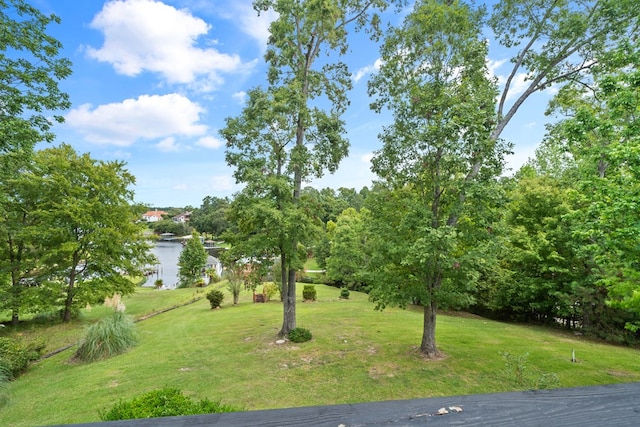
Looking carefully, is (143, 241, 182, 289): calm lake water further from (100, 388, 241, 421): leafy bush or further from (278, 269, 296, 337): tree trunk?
(100, 388, 241, 421): leafy bush

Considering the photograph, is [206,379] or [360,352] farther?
[360,352]

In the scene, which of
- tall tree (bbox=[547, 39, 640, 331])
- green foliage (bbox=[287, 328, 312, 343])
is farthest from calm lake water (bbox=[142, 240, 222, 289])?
tall tree (bbox=[547, 39, 640, 331])

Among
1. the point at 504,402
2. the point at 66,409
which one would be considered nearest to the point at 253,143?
the point at 66,409

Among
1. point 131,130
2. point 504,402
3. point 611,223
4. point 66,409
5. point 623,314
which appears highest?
point 131,130

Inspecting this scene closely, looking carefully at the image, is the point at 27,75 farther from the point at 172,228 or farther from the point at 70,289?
the point at 172,228

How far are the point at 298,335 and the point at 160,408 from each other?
7.69m

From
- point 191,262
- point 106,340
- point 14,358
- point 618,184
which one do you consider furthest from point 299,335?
point 191,262

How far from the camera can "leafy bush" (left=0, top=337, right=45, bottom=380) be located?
8.41m

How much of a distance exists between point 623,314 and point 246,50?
18.4 metres

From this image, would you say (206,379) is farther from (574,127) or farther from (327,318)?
(574,127)

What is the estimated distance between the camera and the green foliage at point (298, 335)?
10.6 metres

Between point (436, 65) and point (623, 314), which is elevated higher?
point (436, 65)

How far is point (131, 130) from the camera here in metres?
13.6

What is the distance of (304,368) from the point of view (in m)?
8.38
